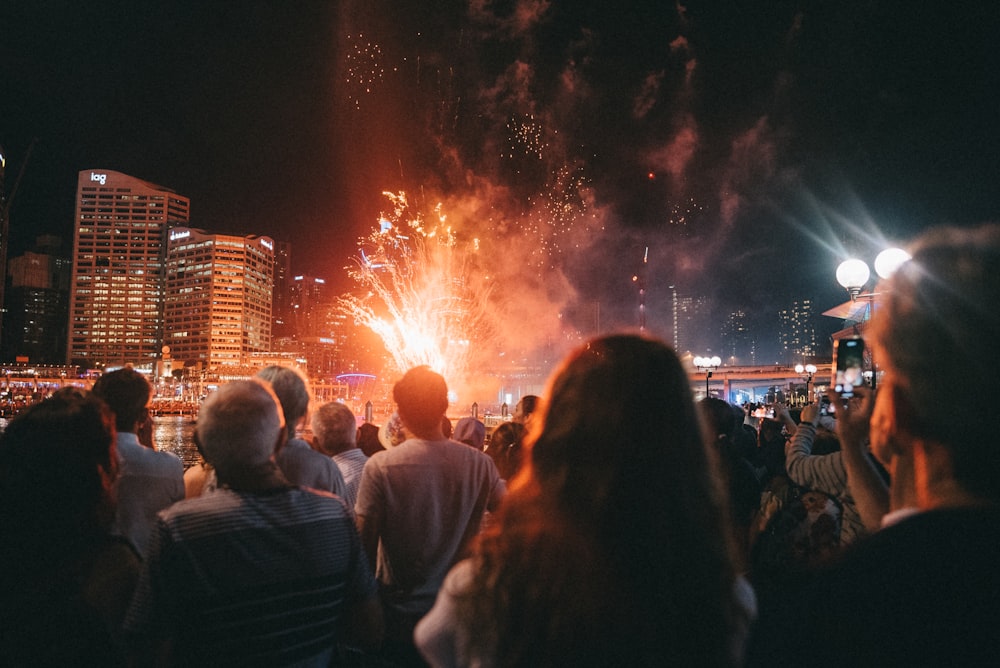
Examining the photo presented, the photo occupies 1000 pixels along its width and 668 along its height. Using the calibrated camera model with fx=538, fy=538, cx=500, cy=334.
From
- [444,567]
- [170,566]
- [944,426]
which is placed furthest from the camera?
[444,567]

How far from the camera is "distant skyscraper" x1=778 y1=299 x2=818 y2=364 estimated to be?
131125 mm

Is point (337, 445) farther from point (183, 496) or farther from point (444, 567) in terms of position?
point (444, 567)

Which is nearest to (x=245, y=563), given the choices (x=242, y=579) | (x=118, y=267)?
(x=242, y=579)

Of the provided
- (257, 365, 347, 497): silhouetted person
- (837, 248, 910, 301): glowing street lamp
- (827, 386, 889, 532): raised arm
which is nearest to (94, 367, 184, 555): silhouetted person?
(257, 365, 347, 497): silhouetted person

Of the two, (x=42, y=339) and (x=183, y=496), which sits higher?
(x=42, y=339)

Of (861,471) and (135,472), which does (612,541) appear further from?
(135,472)

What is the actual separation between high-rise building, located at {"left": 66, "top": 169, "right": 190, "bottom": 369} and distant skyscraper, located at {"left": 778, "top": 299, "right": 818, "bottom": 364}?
17271cm

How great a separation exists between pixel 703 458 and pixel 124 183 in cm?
20926

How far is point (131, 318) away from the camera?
161375 millimetres

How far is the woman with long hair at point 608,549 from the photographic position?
50.8 inches

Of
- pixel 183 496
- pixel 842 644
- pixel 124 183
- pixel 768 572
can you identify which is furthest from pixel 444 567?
pixel 124 183

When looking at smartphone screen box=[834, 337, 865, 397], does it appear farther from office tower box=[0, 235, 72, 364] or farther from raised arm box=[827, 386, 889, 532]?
office tower box=[0, 235, 72, 364]

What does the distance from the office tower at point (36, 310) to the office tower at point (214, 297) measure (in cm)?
4025

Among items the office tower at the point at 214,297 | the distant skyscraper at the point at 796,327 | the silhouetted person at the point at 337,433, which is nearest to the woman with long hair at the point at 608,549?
the silhouetted person at the point at 337,433
